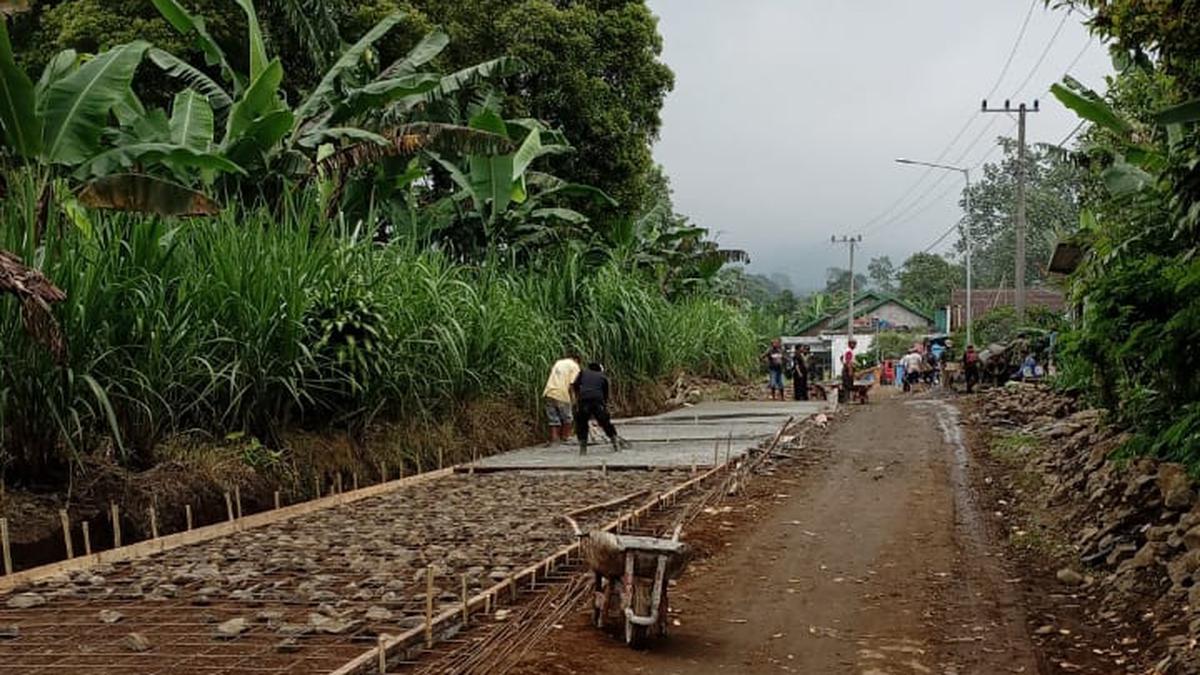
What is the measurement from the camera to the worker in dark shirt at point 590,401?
12.2 meters

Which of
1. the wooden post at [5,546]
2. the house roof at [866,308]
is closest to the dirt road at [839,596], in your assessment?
the wooden post at [5,546]

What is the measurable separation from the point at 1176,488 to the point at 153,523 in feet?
21.5

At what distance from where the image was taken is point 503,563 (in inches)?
245

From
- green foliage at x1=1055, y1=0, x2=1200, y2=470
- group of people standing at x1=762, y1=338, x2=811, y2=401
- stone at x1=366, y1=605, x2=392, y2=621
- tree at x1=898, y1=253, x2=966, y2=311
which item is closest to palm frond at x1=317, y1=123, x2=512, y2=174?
green foliage at x1=1055, y1=0, x2=1200, y2=470

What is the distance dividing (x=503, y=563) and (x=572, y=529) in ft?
3.61

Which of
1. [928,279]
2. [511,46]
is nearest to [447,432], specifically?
[511,46]

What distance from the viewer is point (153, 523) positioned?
7145mm

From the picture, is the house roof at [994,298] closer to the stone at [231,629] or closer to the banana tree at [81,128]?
the banana tree at [81,128]

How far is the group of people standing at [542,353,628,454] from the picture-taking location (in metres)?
12.2

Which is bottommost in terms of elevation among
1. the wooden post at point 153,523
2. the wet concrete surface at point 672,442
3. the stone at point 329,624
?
the stone at point 329,624

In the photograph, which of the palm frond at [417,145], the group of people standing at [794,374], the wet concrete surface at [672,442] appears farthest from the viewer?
the group of people standing at [794,374]

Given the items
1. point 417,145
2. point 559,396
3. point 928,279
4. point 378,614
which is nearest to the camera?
point 378,614

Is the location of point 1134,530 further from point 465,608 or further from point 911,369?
point 911,369

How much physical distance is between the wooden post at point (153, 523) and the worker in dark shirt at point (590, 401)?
18.2 ft
